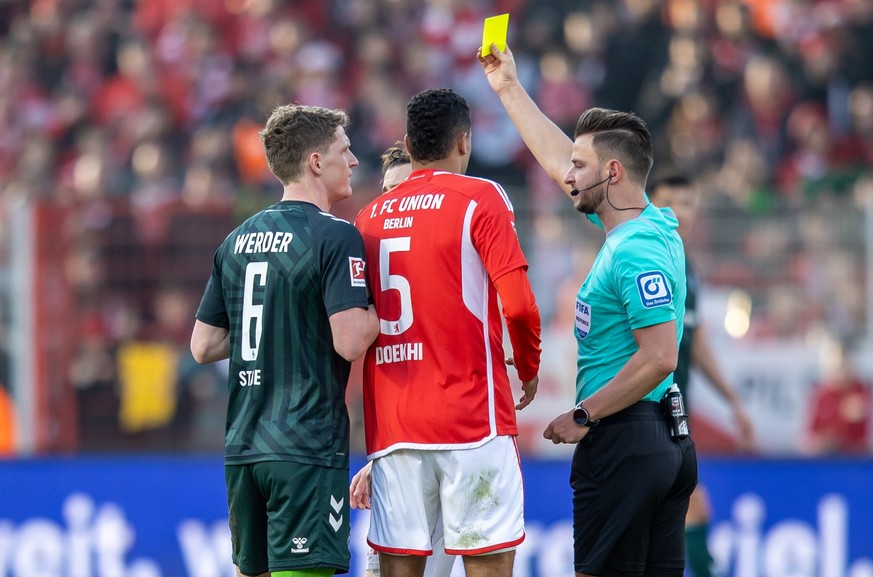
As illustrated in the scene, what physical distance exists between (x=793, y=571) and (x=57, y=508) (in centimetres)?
522

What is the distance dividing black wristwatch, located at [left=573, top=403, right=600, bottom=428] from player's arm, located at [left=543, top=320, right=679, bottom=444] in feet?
0.05

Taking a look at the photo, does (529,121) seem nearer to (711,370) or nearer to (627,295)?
(627,295)

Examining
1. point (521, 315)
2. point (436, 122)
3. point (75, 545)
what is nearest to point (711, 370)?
point (521, 315)

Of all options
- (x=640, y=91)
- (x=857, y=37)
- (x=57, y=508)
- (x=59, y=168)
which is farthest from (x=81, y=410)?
(x=857, y=37)

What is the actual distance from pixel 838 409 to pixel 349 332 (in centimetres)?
619

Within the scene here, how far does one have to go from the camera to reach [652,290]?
474 centimetres

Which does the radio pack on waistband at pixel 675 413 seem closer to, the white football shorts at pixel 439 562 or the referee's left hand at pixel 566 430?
the referee's left hand at pixel 566 430

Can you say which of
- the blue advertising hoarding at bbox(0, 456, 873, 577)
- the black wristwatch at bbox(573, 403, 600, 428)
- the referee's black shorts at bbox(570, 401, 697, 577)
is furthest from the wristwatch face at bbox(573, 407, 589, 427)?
the blue advertising hoarding at bbox(0, 456, 873, 577)

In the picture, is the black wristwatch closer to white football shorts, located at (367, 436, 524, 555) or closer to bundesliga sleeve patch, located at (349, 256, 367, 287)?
white football shorts, located at (367, 436, 524, 555)

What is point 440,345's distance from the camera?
193 inches

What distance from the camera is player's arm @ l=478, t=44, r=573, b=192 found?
552cm

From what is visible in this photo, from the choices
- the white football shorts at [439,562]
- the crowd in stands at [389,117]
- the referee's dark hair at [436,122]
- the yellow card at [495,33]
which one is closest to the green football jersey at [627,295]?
the referee's dark hair at [436,122]

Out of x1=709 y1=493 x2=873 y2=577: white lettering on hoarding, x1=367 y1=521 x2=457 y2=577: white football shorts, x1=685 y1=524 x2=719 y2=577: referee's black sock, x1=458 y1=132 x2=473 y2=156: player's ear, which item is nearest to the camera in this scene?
x1=458 y1=132 x2=473 y2=156: player's ear

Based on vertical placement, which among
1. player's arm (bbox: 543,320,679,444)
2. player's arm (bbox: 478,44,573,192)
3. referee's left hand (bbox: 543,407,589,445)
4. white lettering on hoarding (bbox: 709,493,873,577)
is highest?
player's arm (bbox: 478,44,573,192)
